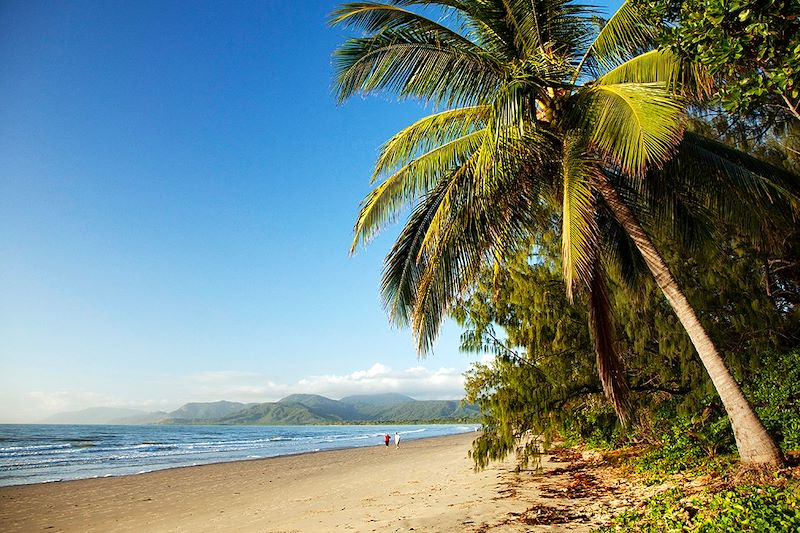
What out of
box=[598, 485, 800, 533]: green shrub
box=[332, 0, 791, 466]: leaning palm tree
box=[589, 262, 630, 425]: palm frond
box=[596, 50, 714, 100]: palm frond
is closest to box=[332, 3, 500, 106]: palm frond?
box=[332, 0, 791, 466]: leaning palm tree

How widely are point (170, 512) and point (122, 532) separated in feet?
7.23

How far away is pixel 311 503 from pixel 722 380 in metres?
9.99

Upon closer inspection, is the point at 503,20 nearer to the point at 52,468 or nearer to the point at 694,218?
the point at 694,218

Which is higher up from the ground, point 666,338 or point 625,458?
point 666,338

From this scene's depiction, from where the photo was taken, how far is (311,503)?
1223cm

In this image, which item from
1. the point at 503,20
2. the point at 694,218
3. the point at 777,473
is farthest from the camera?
the point at 694,218

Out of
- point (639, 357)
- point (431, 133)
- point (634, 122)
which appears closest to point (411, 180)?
point (431, 133)

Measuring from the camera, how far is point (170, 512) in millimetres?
12797

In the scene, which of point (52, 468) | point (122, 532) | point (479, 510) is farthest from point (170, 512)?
point (52, 468)

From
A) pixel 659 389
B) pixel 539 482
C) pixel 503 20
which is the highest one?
pixel 503 20

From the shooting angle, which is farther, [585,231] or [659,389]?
[659,389]

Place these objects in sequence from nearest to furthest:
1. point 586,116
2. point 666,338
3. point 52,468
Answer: point 586,116
point 666,338
point 52,468

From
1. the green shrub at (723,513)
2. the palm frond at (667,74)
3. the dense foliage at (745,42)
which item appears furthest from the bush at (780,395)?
the dense foliage at (745,42)

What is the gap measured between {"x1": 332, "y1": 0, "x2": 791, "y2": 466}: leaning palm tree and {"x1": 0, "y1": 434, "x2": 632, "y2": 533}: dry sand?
2551 millimetres
